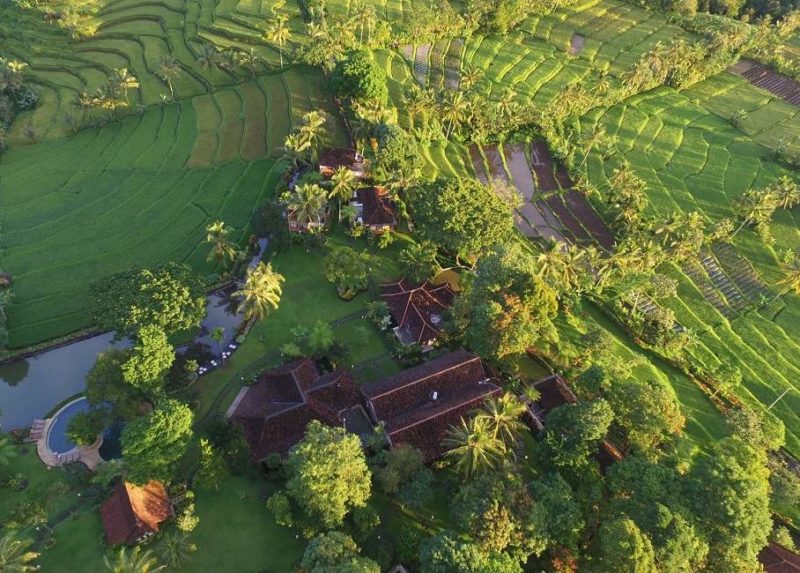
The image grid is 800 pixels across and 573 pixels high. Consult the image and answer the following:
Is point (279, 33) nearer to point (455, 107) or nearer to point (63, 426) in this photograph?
point (455, 107)

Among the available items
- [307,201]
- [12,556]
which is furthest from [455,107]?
[12,556]

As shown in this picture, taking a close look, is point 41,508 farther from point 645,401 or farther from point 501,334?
point 645,401

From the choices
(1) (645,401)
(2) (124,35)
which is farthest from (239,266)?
(2) (124,35)

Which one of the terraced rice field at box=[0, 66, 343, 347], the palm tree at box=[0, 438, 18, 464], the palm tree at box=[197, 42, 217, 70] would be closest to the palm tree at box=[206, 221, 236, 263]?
the terraced rice field at box=[0, 66, 343, 347]

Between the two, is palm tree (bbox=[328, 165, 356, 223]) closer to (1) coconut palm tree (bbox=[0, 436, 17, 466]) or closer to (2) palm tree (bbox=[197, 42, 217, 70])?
(2) palm tree (bbox=[197, 42, 217, 70])

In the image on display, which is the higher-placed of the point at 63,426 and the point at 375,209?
the point at 375,209

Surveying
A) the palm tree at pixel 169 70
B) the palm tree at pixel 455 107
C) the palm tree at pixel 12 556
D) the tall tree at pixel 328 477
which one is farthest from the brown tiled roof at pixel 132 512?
the palm tree at pixel 169 70
